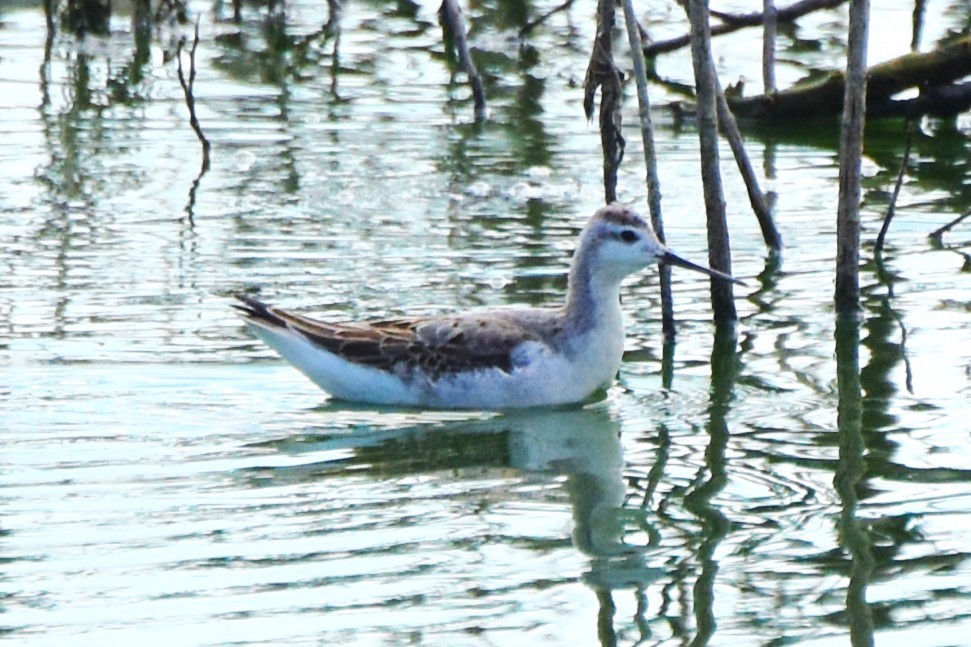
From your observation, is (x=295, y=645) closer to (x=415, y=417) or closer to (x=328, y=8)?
(x=415, y=417)

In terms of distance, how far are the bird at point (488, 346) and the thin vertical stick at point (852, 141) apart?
3.63 ft

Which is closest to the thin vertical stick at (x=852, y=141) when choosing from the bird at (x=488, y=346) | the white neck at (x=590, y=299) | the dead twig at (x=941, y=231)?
the bird at (x=488, y=346)

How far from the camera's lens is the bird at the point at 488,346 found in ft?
32.1

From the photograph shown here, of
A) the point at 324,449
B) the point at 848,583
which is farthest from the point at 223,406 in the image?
the point at 848,583

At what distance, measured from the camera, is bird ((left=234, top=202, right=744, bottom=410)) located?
385 inches

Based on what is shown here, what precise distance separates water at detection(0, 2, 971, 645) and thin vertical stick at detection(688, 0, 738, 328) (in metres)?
0.52

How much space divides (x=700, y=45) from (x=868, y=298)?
83.1 inches

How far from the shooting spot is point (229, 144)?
51.3 feet

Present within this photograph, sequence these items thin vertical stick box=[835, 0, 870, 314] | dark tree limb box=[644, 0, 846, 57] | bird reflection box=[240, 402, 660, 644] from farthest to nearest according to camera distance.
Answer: dark tree limb box=[644, 0, 846, 57] → thin vertical stick box=[835, 0, 870, 314] → bird reflection box=[240, 402, 660, 644]

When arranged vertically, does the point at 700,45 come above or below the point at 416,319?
above

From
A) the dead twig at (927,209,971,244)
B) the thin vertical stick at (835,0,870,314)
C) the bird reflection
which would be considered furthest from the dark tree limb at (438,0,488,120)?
the bird reflection

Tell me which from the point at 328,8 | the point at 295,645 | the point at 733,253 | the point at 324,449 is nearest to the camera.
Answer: the point at 295,645

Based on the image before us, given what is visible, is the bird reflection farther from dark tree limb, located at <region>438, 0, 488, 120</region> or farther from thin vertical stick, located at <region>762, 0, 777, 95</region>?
dark tree limb, located at <region>438, 0, 488, 120</region>

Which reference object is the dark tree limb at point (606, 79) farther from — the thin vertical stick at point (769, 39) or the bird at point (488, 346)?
the thin vertical stick at point (769, 39)
